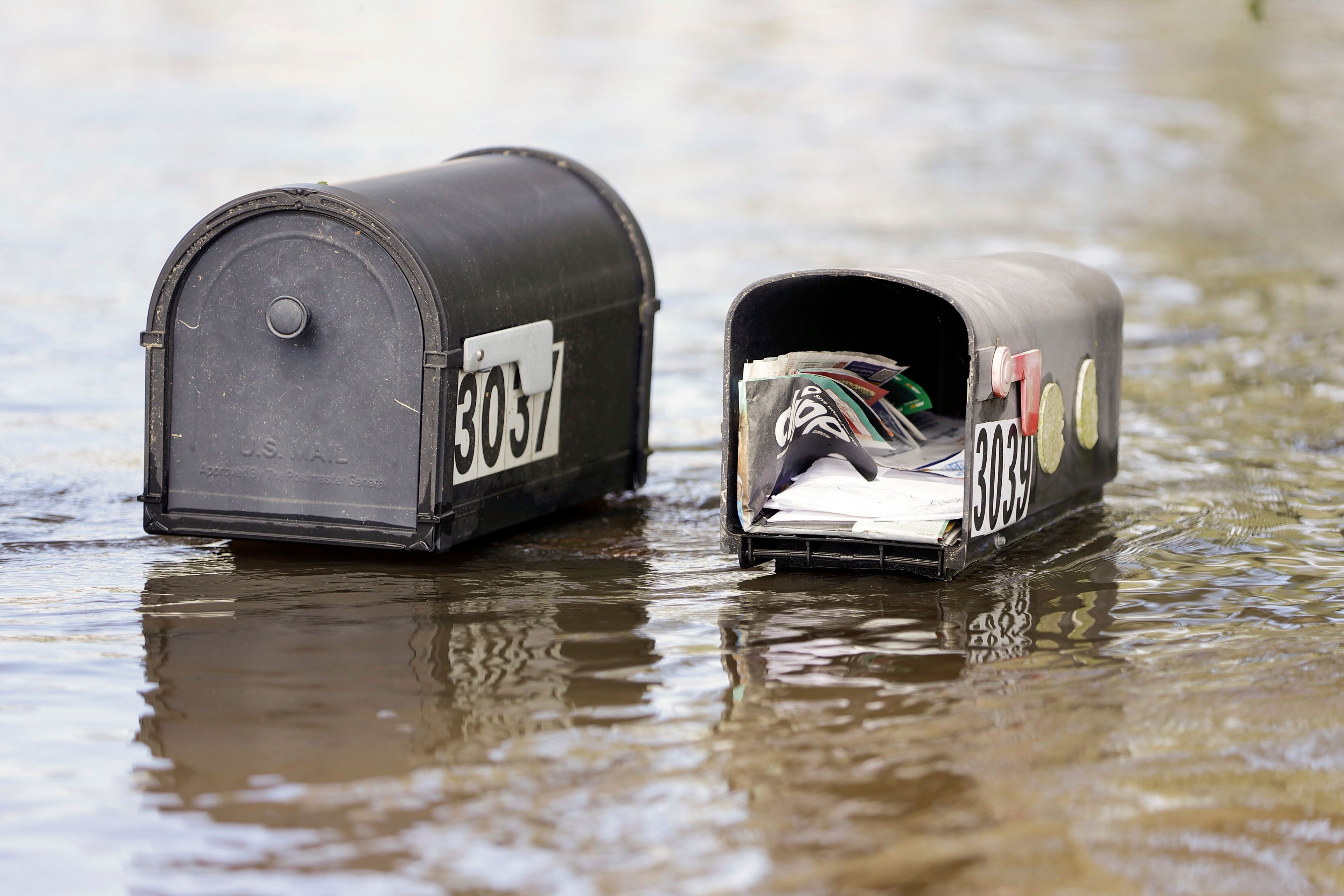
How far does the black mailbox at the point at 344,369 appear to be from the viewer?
248 inches

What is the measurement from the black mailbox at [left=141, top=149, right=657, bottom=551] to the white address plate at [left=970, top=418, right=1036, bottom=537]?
6.17 ft

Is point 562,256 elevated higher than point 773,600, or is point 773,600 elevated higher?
point 562,256

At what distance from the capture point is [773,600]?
608 centimetres

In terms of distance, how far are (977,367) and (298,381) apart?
99.9 inches

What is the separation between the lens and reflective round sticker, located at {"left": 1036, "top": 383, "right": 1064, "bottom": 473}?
6.62 metres

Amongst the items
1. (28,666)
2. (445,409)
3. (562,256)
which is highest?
(562,256)

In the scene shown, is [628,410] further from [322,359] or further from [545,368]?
[322,359]

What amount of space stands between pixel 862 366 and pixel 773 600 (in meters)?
1.16

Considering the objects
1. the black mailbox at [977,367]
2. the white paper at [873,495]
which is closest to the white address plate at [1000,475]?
the black mailbox at [977,367]

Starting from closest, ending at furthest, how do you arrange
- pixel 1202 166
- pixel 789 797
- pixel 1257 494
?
pixel 789 797 < pixel 1257 494 < pixel 1202 166

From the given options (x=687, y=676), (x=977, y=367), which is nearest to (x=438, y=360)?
(x=687, y=676)

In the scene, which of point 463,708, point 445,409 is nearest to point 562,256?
point 445,409

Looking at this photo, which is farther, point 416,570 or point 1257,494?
point 1257,494

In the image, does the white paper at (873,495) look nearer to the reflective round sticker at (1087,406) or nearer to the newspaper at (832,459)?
the newspaper at (832,459)
